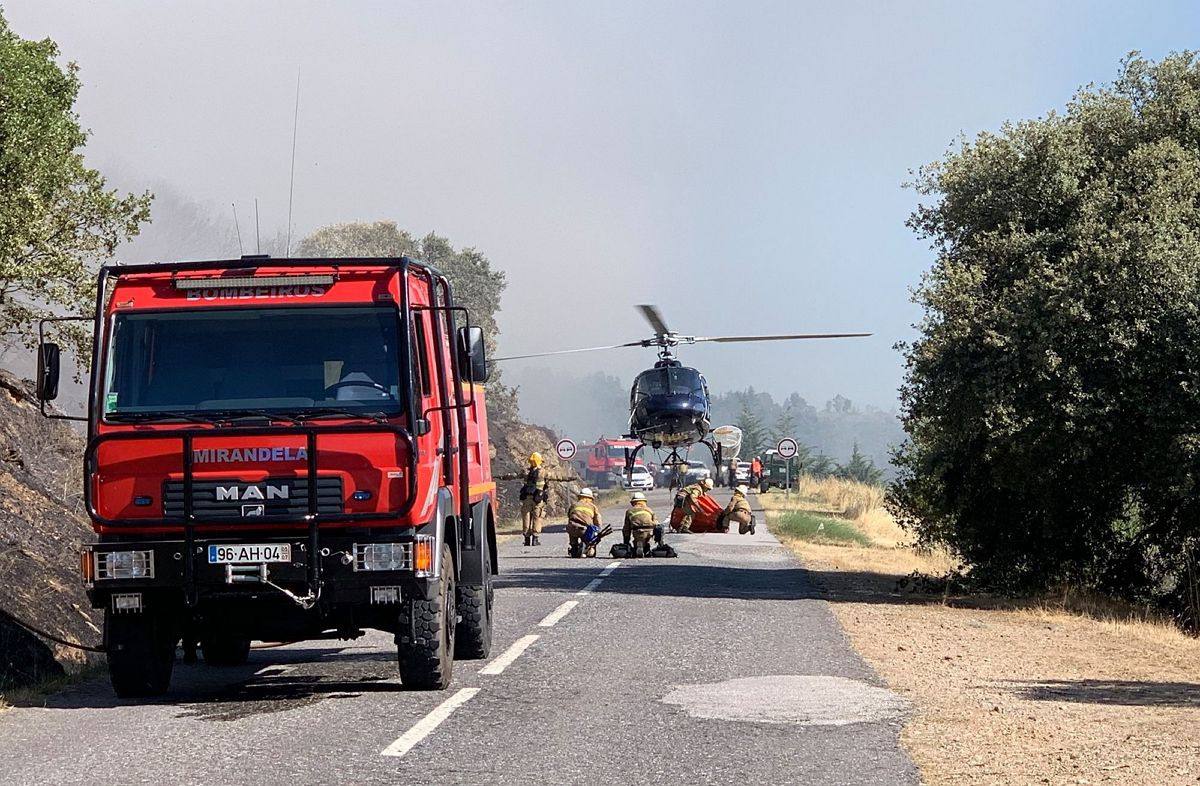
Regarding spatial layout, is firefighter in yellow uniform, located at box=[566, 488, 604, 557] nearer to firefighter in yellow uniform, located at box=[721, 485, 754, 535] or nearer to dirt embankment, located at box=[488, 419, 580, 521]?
firefighter in yellow uniform, located at box=[721, 485, 754, 535]

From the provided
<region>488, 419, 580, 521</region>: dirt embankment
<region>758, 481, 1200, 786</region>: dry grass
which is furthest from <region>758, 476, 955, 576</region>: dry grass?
<region>488, 419, 580, 521</region>: dirt embankment

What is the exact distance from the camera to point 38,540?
1550cm

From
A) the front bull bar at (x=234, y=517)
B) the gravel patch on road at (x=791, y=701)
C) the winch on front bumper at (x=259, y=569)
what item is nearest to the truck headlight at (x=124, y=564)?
the winch on front bumper at (x=259, y=569)

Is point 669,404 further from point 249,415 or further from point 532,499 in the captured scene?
point 249,415

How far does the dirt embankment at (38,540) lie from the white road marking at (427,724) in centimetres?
346

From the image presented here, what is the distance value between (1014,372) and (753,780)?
519 inches

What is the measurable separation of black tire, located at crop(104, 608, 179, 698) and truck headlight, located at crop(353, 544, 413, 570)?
1.55 metres

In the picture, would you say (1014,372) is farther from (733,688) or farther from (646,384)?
(646,384)

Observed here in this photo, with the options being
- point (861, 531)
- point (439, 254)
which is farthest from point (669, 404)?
point (439, 254)

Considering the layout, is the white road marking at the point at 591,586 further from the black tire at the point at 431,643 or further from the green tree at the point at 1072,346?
the black tire at the point at 431,643

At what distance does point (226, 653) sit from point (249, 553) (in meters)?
3.29

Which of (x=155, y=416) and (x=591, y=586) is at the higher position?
(x=155, y=416)

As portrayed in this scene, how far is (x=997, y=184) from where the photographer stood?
21781 mm

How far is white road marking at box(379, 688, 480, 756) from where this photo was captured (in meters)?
8.33
